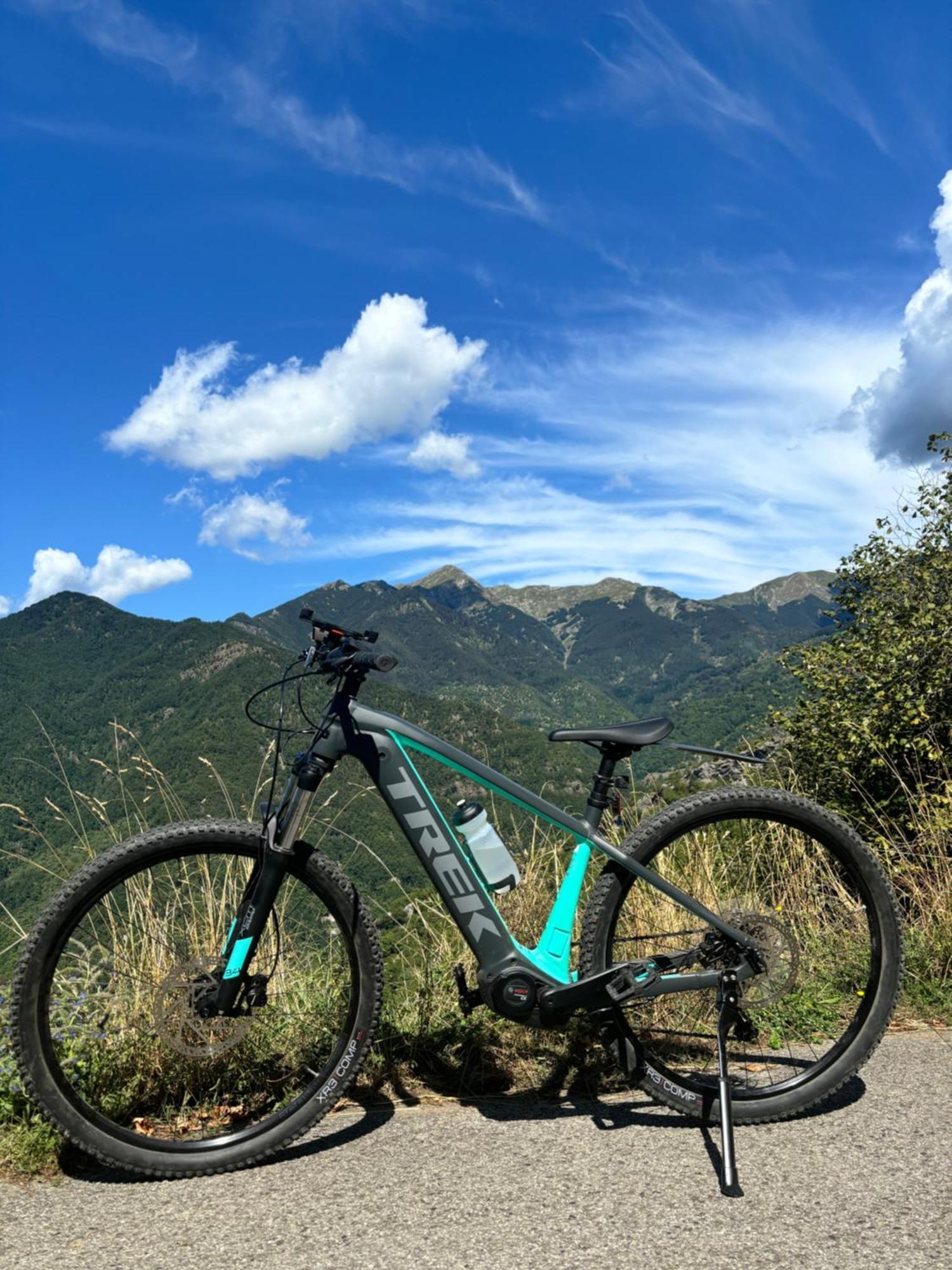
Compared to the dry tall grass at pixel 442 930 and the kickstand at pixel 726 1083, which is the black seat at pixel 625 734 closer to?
the dry tall grass at pixel 442 930

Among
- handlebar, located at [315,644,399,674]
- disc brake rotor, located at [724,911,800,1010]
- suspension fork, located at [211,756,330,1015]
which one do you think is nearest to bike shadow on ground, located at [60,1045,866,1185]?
disc brake rotor, located at [724,911,800,1010]

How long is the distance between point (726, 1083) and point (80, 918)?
1.99m

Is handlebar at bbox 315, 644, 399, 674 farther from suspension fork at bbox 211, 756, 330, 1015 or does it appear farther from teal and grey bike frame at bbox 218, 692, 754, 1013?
suspension fork at bbox 211, 756, 330, 1015

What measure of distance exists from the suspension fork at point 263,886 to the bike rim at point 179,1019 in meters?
0.06

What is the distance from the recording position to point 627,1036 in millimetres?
2799

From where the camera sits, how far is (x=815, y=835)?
9.82ft

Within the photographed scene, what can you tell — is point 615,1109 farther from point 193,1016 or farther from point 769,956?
point 193,1016

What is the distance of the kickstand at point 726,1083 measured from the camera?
230 centimetres

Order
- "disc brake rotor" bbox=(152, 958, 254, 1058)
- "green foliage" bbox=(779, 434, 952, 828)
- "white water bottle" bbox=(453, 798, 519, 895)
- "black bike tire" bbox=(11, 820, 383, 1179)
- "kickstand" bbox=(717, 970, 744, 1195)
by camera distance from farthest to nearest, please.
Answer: "green foliage" bbox=(779, 434, 952, 828) < "white water bottle" bbox=(453, 798, 519, 895) < "disc brake rotor" bbox=(152, 958, 254, 1058) < "black bike tire" bbox=(11, 820, 383, 1179) < "kickstand" bbox=(717, 970, 744, 1195)

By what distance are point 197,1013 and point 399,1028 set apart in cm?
86

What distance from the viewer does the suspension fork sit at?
2.71m

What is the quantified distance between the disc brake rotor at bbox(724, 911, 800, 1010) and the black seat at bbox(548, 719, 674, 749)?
697 mm

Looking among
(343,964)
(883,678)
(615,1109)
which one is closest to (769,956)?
(615,1109)

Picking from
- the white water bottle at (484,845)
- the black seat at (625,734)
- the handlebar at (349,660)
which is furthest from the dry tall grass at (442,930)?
the handlebar at (349,660)
